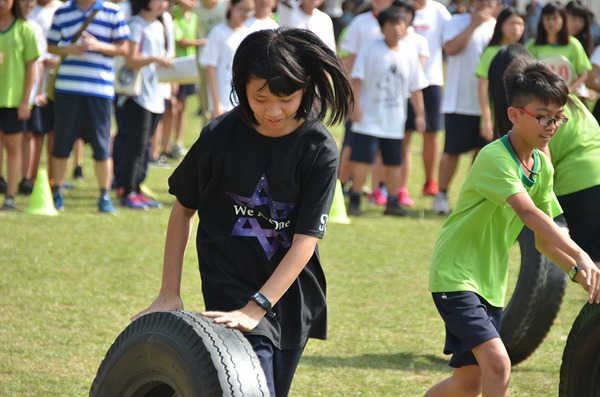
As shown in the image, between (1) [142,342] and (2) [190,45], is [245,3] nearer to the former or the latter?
(2) [190,45]

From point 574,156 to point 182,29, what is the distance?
7.39 meters

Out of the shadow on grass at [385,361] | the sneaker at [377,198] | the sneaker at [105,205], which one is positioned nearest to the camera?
the shadow on grass at [385,361]

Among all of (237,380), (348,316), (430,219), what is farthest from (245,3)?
(237,380)

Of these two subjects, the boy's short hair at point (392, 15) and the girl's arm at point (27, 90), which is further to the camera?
the boy's short hair at point (392, 15)

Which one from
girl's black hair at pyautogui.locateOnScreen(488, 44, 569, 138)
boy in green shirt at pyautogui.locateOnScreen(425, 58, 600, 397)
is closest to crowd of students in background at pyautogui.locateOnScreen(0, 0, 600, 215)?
girl's black hair at pyautogui.locateOnScreen(488, 44, 569, 138)

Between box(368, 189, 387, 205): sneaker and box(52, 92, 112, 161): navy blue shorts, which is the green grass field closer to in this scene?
box(52, 92, 112, 161): navy blue shorts

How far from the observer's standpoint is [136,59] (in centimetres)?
706

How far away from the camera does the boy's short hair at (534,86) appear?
107 inches

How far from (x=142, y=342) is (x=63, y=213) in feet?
16.6

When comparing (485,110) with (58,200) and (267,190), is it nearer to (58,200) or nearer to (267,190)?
(58,200)

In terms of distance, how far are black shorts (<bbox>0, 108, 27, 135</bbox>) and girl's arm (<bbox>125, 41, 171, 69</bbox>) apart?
1.23 metres

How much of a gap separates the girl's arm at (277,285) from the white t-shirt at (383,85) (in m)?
5.24

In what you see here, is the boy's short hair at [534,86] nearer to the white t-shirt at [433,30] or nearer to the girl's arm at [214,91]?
the girl's arm at [214,91]

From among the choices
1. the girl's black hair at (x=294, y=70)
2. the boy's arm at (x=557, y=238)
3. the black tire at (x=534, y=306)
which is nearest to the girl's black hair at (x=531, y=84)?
the boy's arm at (x=557, y=238)
